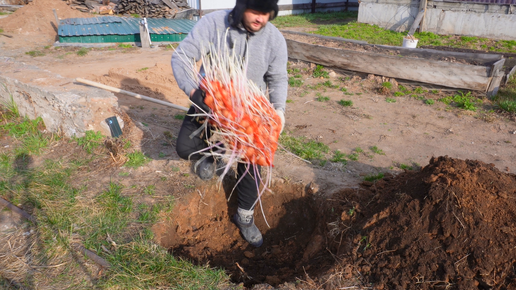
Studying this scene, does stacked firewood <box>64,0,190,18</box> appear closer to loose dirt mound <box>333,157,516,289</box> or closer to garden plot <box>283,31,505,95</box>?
garden plot <box>283,31,505,95</box>

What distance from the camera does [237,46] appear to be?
2.64 metres

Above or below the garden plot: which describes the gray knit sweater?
above

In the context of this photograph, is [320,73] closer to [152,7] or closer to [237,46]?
[237,46]

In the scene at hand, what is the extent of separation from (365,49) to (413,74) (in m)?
2.00

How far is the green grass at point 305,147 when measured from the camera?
3.99m

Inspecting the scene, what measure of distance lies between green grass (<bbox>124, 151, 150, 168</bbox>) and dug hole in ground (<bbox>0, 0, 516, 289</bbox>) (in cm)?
9

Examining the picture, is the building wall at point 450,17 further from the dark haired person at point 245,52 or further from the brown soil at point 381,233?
the dark haired person at point 245,52

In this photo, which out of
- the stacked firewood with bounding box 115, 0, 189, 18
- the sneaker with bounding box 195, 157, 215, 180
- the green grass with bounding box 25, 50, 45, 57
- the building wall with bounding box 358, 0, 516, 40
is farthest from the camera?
the stacked firewood with bounding box 115, 0, 189, 18

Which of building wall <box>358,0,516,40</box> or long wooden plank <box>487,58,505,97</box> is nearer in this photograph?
long wooden plank <box>487,58,505,97</box>

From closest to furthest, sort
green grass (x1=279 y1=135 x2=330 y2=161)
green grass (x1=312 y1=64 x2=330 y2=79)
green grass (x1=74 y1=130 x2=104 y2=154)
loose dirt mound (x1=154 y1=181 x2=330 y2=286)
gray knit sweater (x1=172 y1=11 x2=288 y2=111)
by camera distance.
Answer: gray knit sweater (x1=172 y1=11 x2=288 y2=111)
loose dirt mound (x1=154 y1=181 x2=330 y2=286)
green grass (x1=74 y1=130 x2=104 y2=154)
green grass (x1=279 y1=135 x2=330 y2=161)
green grass (x1=312 y1=64 x2=330 y2=79)

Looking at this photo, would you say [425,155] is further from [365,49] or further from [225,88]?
[365,49]

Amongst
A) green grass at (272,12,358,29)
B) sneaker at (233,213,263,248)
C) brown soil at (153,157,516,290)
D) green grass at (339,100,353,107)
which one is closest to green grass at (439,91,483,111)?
green grass at (339,100,353,107)

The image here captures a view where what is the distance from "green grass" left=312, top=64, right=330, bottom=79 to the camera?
7.32 m

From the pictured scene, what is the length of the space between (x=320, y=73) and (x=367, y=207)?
16.7 feet
